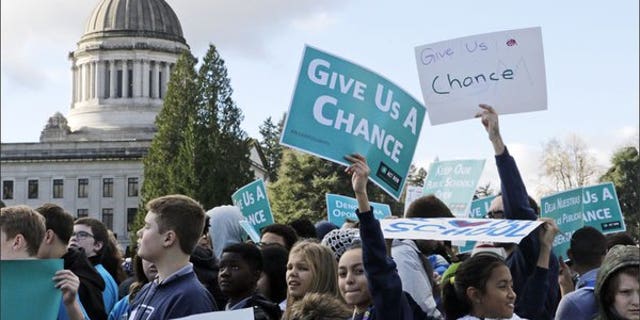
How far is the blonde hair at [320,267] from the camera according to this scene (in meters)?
6.25

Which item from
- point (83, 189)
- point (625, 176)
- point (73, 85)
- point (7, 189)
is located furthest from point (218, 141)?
point (73, 85)

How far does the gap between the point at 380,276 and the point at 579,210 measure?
17.0ft

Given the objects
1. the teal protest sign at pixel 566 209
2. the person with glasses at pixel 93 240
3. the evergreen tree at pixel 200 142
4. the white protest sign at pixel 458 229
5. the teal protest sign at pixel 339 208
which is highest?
the evergreen tree at pixel 200 142

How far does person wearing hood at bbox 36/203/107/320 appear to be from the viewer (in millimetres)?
6562

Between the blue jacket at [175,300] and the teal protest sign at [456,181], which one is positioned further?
the teal protest sign at [456,181]

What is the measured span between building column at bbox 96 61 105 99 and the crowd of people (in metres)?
96.1

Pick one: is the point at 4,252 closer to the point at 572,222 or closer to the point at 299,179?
the point at 572,222

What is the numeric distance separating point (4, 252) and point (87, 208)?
3569 inches

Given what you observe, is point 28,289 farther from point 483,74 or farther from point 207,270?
point 483,74

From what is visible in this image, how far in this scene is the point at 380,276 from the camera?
5441mm

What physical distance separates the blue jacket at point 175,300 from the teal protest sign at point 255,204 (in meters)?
7.30

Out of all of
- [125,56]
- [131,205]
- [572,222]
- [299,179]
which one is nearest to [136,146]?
[131,205]

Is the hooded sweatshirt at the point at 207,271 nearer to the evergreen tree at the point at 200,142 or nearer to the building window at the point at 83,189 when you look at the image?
the evergreen tree at the point at 200,142

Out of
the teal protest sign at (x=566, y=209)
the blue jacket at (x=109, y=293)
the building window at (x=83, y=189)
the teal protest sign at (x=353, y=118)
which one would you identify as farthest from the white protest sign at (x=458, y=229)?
the building window at (x=83, y=189)
